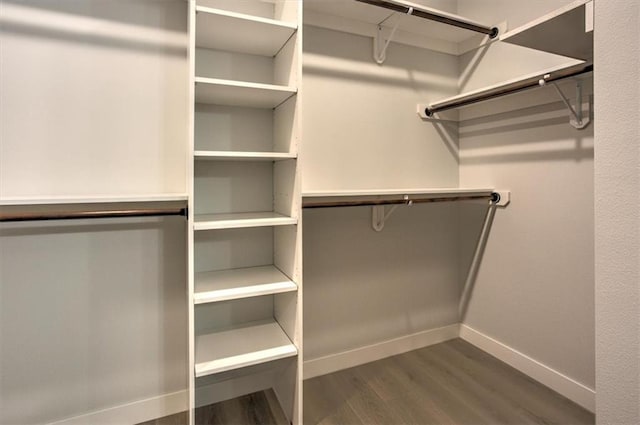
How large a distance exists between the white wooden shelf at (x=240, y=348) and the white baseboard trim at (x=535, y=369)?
54.9 inches

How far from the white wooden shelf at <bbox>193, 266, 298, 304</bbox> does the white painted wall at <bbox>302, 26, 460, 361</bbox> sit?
14.1 inches

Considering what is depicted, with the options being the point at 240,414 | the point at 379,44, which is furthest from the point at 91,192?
the point at 379,44

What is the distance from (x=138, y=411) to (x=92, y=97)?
56.5 inches

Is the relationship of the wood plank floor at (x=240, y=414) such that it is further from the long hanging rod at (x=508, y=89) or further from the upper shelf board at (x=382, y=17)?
the upper shelf board at (x=382, y=17)

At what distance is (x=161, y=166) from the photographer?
160 centimetres

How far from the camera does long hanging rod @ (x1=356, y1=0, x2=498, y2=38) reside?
5.61 ft

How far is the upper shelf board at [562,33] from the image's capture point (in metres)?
1.16

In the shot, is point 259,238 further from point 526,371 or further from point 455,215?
point 526,371

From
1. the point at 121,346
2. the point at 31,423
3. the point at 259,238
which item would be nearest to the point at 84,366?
the point at 121,346

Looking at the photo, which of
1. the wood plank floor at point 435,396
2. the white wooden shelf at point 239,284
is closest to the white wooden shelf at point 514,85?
the white wooden shelf at point 239,284

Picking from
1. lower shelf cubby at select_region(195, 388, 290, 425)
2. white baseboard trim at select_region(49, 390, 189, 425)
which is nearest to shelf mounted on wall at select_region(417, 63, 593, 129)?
lower shelf cubby at select_region(195, 388, 290, 425)

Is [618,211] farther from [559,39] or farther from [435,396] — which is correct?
[435,396]

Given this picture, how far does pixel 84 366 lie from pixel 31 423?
0.29 meters

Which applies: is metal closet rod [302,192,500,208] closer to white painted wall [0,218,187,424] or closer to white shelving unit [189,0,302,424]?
white shelving unit [189,0,302,424]
